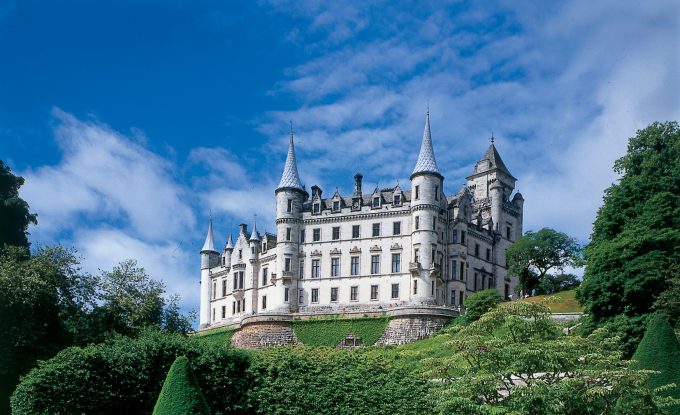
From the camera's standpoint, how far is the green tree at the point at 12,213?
4825 cm

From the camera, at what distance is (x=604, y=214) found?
43938 mm

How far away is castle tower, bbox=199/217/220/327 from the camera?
86438 mm

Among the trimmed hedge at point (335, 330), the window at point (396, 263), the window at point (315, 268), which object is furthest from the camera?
the window at point (315, 268)

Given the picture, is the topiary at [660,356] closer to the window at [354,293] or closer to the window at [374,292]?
the window at [374,292]

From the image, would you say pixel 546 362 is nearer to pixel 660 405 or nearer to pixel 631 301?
pixel 660 405

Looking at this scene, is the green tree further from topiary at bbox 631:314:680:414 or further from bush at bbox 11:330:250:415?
topiary at bbox 631:314:680:414

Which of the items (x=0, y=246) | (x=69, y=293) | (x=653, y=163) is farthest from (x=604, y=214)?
(x=0, y=246)

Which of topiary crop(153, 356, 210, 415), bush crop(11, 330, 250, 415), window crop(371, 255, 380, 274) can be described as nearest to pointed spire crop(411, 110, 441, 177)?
window crop(371, 255, 380, 274)

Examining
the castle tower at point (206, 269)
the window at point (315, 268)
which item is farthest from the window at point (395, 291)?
the castle tower at point (206, 269)

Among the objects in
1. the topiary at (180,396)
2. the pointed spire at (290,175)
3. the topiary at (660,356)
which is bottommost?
the topiary at (180,396)

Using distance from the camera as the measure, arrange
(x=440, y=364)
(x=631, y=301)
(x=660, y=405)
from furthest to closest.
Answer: (x=631, y=301) → (x=440, y=364) → (x=660, y=405)

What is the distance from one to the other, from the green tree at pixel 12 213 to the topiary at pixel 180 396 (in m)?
25.9

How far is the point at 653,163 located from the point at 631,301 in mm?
7715

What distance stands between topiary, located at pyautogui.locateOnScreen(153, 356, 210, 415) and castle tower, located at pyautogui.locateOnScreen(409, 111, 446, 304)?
4339 cm
